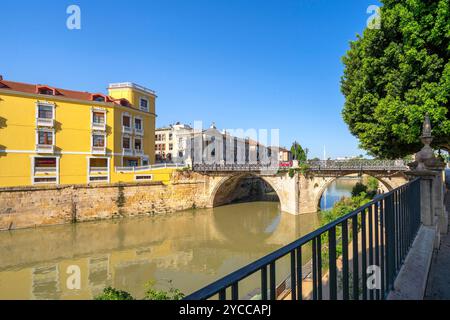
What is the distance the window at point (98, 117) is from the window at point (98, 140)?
1.40 m

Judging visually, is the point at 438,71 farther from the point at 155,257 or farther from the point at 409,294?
the point at 155,257

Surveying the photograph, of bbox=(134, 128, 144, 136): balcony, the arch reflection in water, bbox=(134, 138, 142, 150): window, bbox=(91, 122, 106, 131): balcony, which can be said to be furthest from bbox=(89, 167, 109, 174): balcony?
bbox=(134, 128, 144, 136): balcony

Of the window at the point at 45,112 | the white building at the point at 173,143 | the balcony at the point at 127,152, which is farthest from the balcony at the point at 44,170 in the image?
the white building at the point at 173,143

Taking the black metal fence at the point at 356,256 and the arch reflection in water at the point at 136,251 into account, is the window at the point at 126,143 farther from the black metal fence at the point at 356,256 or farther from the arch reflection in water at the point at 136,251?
the black metal fence at the point at 356,256

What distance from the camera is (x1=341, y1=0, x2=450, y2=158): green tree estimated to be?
8.17 metres

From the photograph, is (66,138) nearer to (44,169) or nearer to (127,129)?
(44,169)

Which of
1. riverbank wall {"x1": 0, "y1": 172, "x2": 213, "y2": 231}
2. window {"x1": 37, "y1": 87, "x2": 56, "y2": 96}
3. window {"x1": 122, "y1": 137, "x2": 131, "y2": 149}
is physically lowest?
riverbank wall {"x1": 0, "y1": 172, "x2": 213, "y2": 231}

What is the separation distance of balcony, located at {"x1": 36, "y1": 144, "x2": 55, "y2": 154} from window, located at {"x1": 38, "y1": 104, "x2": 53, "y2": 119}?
2.56 metres

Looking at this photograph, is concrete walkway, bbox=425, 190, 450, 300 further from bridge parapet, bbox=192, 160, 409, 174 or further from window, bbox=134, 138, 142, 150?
window, bbox=134, 138, 142, 150

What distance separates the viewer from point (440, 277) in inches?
182

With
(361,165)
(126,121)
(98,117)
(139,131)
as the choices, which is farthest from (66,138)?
(361,165)

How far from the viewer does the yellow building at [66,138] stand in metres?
21.2

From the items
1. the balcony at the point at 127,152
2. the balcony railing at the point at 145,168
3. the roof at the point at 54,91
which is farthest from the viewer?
the balcony at the point at 127,152
